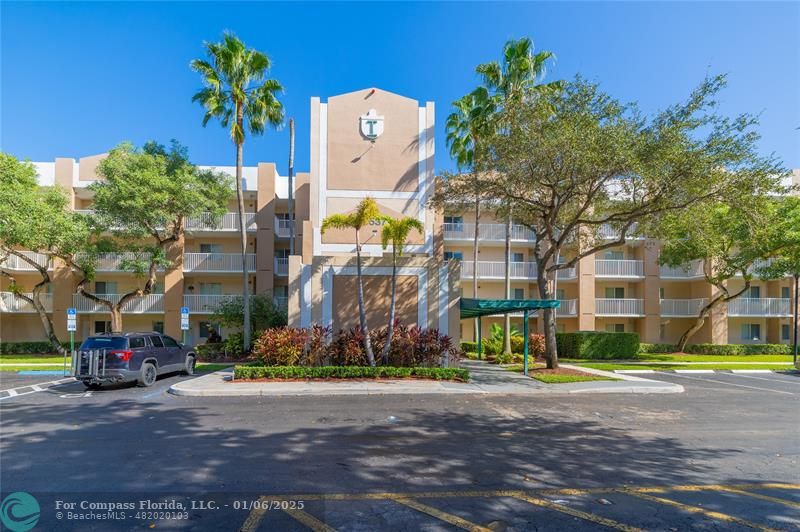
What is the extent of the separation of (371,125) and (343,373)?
1179 centimetres

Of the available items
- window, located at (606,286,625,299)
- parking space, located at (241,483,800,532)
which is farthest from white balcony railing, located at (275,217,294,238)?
parking space, located at (241,483,800,532)

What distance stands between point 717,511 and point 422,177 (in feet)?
56.6

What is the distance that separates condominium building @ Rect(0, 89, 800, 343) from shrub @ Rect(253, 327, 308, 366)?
514cm

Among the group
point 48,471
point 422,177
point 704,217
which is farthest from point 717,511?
point 422,177

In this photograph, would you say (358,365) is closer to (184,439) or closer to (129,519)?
(184,439)

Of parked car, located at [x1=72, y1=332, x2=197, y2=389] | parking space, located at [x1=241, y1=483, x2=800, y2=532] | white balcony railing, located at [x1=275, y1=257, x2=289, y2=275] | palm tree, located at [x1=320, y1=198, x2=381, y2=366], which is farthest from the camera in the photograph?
white balcony railing, located at [x1=275, y1=257, x2=289, y2=275]

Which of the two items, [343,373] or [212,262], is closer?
[343,373]

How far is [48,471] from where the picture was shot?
Result: 19.8ft

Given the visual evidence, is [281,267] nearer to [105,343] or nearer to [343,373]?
[343,373]

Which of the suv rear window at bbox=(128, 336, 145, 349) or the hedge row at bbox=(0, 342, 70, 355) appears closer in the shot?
the suv rear window at bbox=(128, 336, 145, 349)

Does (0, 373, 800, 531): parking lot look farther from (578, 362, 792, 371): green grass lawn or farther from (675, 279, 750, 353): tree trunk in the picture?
(675, 279, 750, 353): tree trunk

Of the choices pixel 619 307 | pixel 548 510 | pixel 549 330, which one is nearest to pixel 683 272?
pixel 619 307

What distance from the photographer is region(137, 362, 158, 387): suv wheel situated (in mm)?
13485

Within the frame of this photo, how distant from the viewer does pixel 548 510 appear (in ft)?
15.7
